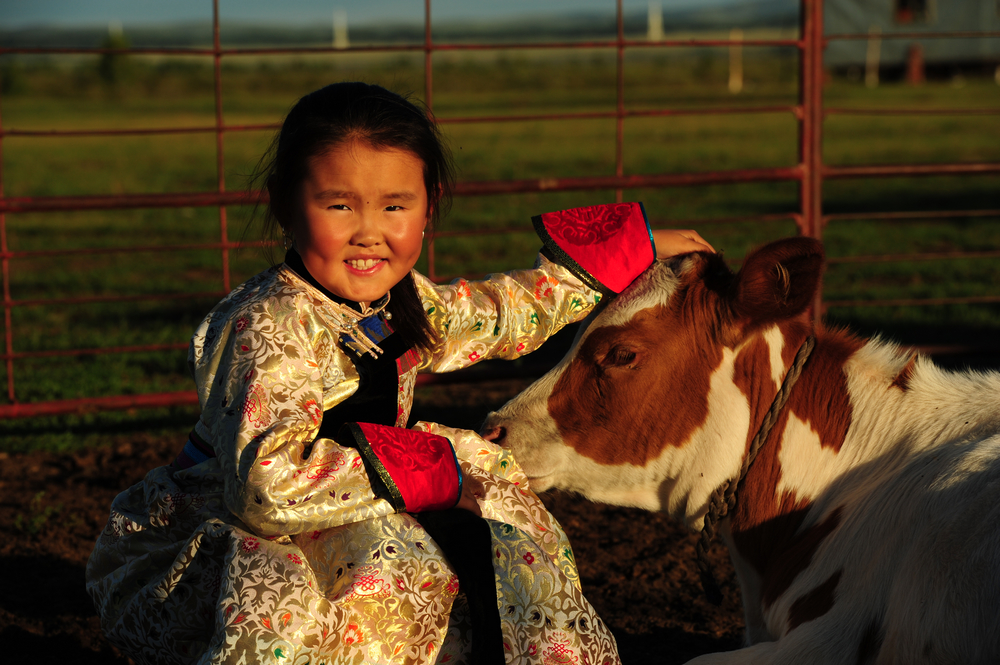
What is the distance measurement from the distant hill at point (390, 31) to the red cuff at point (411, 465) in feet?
196

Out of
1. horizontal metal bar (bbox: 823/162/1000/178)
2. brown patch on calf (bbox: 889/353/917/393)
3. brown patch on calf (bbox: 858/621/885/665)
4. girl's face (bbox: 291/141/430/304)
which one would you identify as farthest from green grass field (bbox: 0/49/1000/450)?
brown patch on calf (bbox: 858/621/885/665)

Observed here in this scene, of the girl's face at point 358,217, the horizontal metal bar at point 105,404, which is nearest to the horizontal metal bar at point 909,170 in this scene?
the girl's face at point 358,217

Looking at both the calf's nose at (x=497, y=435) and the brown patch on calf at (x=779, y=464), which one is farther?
the calf's nose at (x=497, y=435)

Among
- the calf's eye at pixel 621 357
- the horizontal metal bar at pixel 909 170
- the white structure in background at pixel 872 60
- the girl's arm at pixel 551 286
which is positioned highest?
the white structure in background at pixel 872 60

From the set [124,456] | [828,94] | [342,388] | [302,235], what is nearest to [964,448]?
[342,388]

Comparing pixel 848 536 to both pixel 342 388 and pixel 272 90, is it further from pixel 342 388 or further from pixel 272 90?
pixel 272 90

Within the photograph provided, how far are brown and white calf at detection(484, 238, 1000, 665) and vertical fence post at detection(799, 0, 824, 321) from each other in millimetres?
2334

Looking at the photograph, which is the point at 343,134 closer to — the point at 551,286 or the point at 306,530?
the point at 551,286

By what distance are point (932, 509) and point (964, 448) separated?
0.21 m

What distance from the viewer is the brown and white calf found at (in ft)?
7.30

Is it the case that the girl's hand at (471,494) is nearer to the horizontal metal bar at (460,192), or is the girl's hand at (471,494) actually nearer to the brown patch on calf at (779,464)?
the brown patch on calf at (779,464)

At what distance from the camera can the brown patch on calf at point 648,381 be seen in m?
2.46

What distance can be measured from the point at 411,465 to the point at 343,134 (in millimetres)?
733

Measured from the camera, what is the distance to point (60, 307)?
8086 mm
